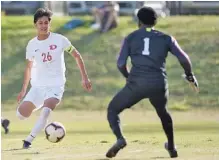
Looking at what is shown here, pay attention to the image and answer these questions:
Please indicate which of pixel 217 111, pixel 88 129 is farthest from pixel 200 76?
pixel 88 129

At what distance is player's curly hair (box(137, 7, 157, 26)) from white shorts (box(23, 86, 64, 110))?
2166mm

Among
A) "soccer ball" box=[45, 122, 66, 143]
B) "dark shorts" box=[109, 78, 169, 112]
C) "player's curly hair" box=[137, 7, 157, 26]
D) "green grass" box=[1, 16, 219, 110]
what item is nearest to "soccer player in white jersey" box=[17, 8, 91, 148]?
"soccer ball" box=[45, 122, 66, 143]

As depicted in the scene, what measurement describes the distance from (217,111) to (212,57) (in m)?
4.43

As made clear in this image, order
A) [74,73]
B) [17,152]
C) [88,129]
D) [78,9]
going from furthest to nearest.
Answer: [78,9] < [74,73] < [88,129] < [17,152]

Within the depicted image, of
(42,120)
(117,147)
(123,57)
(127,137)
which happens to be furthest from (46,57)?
(127,137)

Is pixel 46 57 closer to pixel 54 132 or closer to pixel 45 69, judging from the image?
pixel 45 69

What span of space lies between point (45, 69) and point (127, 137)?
2.97 m

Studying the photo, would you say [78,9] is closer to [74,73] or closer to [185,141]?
[74,73]

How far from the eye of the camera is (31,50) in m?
12.1

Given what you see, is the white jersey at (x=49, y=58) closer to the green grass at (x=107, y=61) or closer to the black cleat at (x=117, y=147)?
the black cleat at (x=117, y=147)

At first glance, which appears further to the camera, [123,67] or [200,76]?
[200,76]

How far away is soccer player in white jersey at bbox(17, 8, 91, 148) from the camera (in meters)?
11.9

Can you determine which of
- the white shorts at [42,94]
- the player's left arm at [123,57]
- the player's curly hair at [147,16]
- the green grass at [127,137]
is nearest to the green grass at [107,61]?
the green grass at [127,137]

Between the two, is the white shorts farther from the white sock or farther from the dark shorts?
the dark shorts
